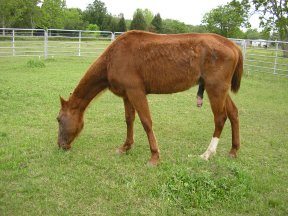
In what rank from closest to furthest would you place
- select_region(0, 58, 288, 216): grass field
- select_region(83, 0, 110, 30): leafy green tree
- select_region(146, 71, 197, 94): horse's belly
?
1. select_region(0, 58, 288, 216): grass field
2. select_region(146, 71, 197, 94): horse's belly
3. select_region(83, 0, 110, 30): leafy green tree

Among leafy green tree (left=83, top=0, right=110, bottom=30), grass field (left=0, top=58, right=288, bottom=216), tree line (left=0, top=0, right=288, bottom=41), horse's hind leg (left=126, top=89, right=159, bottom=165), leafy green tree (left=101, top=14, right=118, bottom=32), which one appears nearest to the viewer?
grass field (left=0, top=58, right=288, bottom=216)

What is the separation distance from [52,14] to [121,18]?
9.63m

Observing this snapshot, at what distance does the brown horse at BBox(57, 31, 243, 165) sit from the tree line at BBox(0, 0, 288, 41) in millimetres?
21927

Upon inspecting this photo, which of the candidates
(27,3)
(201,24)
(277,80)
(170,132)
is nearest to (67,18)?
(27,3)

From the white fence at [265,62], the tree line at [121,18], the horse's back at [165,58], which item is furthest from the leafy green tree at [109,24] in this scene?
the horse's back at [165,58]

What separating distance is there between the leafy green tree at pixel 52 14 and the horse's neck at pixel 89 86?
38.6 m

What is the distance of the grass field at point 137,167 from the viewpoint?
3.53 meters

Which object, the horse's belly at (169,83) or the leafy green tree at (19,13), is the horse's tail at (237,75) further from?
the leafy green tree at (19,13)

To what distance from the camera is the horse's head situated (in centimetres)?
479

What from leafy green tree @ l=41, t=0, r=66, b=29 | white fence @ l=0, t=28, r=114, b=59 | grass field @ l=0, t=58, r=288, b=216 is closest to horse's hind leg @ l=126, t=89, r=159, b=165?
grass field @ l=0, t=58, r=288, b=216

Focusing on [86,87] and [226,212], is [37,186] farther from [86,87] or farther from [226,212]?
[226,212]

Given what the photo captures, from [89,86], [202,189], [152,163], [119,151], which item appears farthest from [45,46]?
[202,189]

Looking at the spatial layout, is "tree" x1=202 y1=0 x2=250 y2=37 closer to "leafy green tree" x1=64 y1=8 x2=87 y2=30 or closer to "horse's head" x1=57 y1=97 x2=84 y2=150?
"leafy green tree" x1=64 y1=8 x2=87 y2=30

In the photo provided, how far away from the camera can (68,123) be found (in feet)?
15.7
